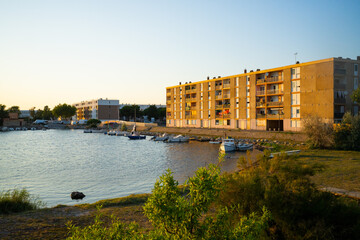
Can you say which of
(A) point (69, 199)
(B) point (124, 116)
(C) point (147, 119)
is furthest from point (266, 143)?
(B) point (124, 116)

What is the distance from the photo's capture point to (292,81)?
58875mm

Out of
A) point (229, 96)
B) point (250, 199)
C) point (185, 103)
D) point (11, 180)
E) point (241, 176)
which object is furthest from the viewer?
point (185, 103)

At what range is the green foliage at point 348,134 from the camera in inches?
1377

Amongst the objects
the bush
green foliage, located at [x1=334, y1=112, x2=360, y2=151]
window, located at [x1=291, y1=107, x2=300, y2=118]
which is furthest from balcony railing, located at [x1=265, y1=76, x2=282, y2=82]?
green foliage, located at [x1=334, y1=112, x2=360, y2=151]

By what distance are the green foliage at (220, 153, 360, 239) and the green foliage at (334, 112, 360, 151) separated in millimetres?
29272

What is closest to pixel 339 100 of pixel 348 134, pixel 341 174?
pixel 348 134

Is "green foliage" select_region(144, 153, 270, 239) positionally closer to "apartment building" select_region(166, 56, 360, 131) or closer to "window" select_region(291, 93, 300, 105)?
"apartment building" select_region(166, 56, 360, 131)

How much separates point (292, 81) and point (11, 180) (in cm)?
5287

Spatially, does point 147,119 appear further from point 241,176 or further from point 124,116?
point 241,176

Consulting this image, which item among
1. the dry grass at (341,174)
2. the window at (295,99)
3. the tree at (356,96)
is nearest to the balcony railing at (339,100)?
the tree at (356,96)

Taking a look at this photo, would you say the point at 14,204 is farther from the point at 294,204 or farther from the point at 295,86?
the point at 295,86

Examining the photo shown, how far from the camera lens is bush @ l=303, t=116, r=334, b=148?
37422 millimetres

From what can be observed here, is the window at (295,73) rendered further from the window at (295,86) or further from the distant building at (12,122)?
the distant building at (12,122)

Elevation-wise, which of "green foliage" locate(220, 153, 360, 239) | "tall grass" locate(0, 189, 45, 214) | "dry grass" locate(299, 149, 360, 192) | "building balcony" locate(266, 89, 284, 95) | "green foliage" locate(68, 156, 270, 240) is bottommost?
"tall grass" locate(0, 189, 45, 214)
